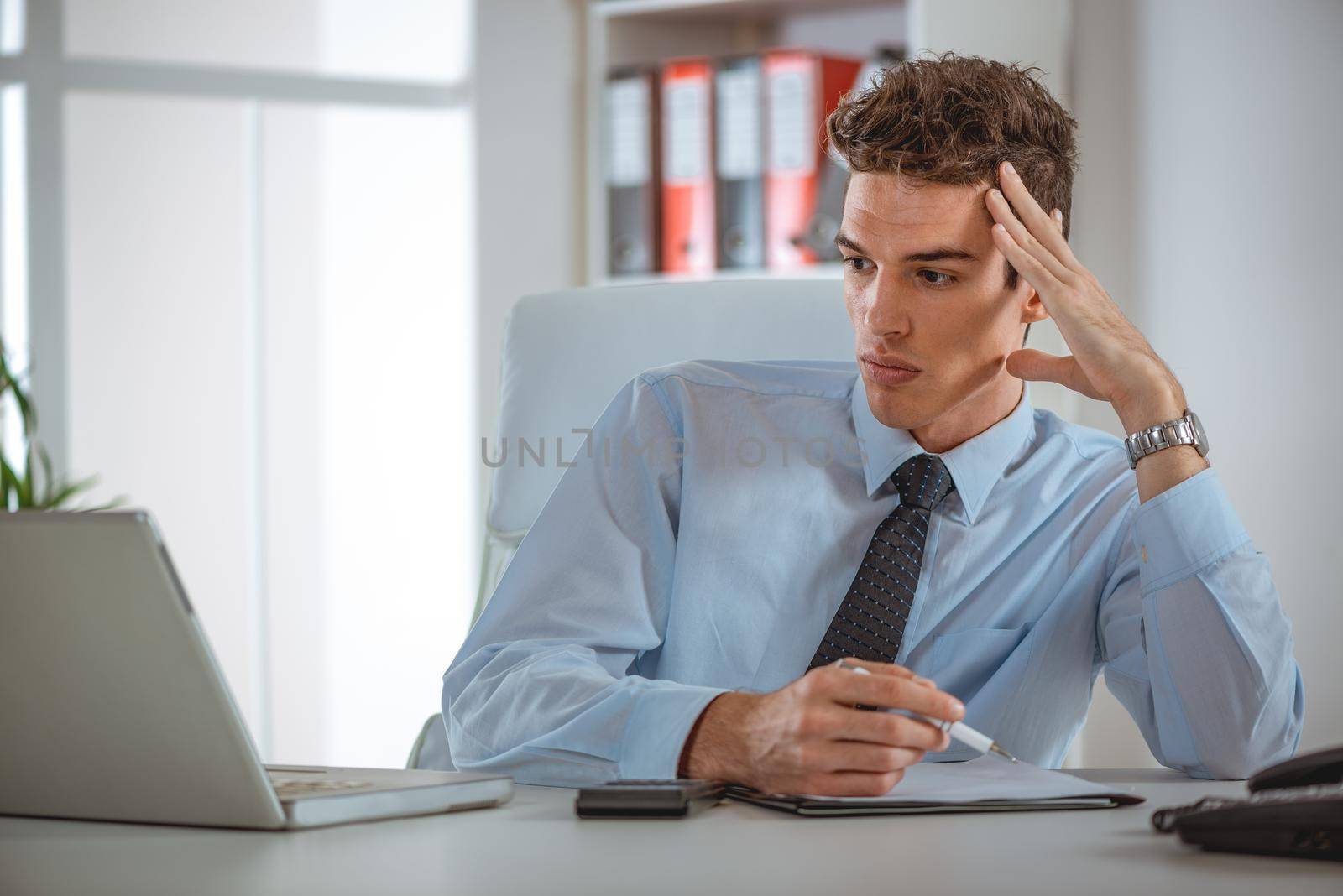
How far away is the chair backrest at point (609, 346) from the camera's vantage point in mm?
1424

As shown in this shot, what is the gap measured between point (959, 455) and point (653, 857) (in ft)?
2.32

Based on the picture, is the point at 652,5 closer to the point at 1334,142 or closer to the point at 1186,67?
the point at 1186,67

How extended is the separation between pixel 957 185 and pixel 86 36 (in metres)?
2.30

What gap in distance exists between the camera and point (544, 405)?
1.42m

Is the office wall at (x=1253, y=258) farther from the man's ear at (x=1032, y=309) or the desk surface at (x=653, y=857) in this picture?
the desk surface at (x=653, y=857)

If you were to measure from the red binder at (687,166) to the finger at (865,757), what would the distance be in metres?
1.65

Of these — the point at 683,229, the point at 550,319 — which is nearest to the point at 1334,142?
the point at 683,229

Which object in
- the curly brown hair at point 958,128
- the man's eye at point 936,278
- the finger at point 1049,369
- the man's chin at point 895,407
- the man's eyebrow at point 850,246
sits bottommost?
the man's chin at point 895,407

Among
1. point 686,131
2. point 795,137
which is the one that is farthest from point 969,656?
point 686,131

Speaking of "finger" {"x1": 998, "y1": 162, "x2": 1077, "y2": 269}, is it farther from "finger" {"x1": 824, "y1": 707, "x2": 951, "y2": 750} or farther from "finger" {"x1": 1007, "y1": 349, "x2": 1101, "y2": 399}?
"finger" {"x1": 824, "y1": 707, "x2": 951, "y2": 750}

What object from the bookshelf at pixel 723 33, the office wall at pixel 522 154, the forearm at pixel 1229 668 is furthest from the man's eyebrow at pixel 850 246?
the office wall at pixel 522 154

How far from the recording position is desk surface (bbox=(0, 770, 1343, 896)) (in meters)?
0.57

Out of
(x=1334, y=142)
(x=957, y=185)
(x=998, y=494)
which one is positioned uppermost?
(x=1334, y=142)

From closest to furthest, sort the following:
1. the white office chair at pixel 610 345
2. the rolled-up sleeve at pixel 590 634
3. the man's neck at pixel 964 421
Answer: the rolled-up sleeve at pixel 590 634
the man's neck at pixel 964 421
the white office chair at pixel 610 345
